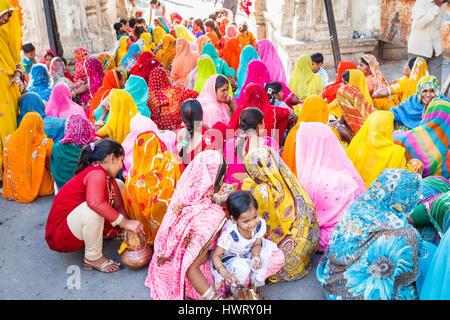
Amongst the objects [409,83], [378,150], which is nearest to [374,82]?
[409,83]

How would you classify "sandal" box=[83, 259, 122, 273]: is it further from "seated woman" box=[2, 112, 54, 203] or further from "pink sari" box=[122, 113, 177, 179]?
"seated woman" box=[2, 112, 54, 203]

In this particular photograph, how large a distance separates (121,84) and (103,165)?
9.24 feet

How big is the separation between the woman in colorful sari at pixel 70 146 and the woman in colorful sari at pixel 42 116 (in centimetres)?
68

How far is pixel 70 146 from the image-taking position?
3.58 m

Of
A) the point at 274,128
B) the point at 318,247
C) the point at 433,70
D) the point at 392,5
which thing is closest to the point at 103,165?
the point at 318,247

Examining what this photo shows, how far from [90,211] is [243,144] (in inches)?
50.6

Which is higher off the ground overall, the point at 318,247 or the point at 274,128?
the point at 274,128

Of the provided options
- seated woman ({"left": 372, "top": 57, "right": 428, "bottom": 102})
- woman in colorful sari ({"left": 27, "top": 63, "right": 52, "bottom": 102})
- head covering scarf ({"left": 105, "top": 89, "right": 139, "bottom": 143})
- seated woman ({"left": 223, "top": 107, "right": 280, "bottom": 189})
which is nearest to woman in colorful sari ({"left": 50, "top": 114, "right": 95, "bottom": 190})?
head covering scarf ({"left": 105, "top": 89, "right": 139, "bottom": 143})

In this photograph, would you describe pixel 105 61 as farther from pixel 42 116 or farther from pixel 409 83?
pixel 409 83

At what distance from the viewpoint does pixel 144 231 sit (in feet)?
9.99

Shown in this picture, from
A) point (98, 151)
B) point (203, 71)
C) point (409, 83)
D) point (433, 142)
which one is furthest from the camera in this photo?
point (203, 71)

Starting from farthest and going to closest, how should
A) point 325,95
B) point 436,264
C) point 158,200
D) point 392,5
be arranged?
point 392,5 → point 325,95 → point 158,200 → point 436,264

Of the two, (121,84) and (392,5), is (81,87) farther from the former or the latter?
(392,5)

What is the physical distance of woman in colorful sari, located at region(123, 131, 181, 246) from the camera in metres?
2.93
